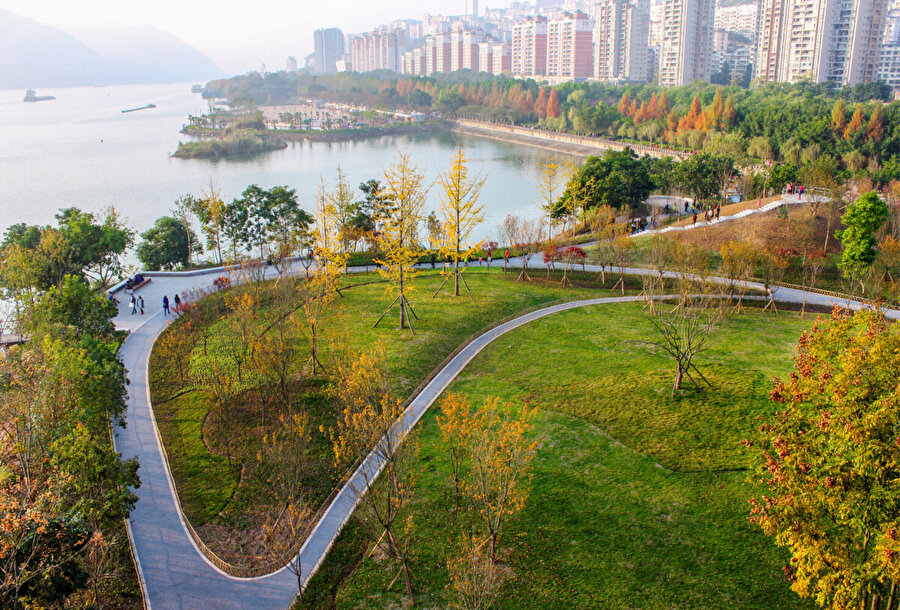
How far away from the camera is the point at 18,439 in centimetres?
1255

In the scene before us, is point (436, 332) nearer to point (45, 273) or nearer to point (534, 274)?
point (534, 274)

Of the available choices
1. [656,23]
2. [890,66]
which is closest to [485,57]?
[656,23]

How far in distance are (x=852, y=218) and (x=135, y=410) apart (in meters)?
29.2

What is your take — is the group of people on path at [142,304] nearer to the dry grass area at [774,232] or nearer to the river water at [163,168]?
the river water at [163,168]

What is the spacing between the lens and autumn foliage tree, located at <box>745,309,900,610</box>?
922 centimetres

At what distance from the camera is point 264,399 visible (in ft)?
63.2

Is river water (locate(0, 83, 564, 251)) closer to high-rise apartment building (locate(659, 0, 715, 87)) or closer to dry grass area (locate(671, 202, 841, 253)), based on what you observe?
dry grass area (locate(671, 202, 841, 253))

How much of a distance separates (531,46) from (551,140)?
8744 cm

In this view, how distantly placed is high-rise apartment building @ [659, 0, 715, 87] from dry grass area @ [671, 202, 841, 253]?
10117 cm

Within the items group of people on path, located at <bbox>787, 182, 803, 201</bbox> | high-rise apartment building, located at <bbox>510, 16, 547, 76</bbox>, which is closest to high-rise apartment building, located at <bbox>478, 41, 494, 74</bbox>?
high-rise apartment building, located at <bbox>510, 16, 547, 76</bbox>

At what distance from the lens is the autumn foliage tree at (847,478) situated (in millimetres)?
9219

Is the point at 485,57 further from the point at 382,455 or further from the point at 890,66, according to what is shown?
the point at 382,455

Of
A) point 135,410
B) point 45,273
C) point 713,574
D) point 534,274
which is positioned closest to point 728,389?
point 713,574

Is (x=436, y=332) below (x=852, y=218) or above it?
below
